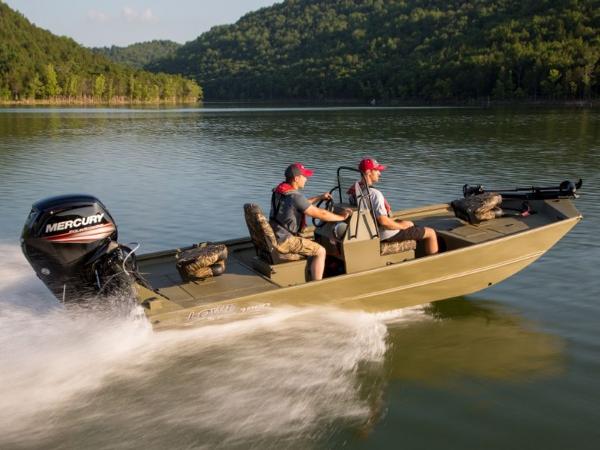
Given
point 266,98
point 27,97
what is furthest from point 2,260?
point 266,98

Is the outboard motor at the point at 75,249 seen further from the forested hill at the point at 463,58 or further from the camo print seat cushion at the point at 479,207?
the forested hill at the point at 463,58

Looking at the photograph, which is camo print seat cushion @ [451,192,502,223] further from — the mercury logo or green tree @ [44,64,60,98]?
green tree @ [44,64,60,98]

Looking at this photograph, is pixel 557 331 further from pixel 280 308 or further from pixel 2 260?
pixel 2 260

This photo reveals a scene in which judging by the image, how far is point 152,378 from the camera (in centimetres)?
654

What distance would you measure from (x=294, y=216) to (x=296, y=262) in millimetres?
589

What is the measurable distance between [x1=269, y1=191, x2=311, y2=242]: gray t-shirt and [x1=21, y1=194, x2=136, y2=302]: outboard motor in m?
1.79

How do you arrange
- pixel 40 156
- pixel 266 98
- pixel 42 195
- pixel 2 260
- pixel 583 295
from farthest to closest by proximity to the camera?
pixel 266 98, pixel 40 156, pixel 42 195, pixel 2 260, pixel 583 295

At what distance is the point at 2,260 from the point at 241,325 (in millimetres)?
5465

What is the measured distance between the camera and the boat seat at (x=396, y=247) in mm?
8127

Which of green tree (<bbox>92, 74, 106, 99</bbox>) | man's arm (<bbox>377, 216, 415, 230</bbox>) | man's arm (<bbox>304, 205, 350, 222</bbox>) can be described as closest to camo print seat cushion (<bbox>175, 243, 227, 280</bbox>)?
man's arm (<bbox>304, 205, 350, 222</bbox>)

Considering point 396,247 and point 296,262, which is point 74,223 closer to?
point 296,262

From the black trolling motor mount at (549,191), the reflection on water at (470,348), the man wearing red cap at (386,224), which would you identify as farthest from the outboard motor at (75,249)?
the black trolling motor mount at (549,191)

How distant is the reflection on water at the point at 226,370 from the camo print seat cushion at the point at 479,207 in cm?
166

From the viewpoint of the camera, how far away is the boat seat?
813 centimetres
